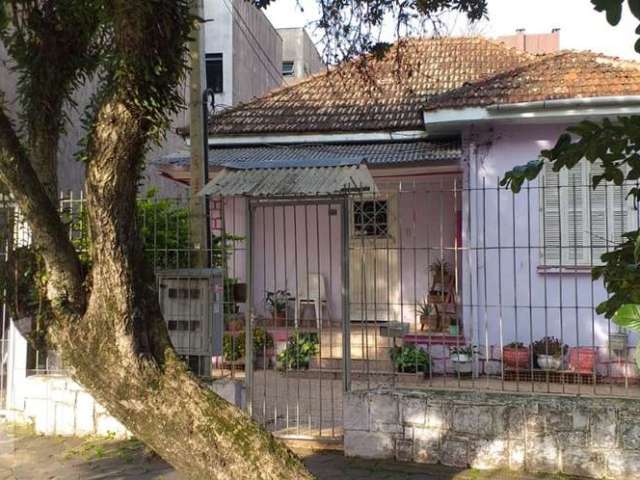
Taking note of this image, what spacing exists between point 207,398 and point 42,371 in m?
4.06

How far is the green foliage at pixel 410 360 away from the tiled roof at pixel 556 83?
9.96 feet

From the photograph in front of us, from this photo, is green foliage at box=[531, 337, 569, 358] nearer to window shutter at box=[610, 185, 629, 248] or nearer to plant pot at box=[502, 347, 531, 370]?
plant pot at box=[502, 347, 531, 370]

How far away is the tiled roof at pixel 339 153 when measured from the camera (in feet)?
28.0

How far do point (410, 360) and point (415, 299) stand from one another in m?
0.73

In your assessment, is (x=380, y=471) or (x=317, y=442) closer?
(x=380, y=471)

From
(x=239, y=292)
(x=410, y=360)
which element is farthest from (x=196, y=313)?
(x=410, y=360)

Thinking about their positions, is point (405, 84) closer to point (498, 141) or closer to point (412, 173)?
point (412, 173)

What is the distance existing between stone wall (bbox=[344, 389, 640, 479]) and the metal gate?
1.30 ft

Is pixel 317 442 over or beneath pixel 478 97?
beneath

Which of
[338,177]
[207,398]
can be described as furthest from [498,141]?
[207,398]

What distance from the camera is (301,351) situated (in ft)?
23.2

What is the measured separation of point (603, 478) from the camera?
4.79m

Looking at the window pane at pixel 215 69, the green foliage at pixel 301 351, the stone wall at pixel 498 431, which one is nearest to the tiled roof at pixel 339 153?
the green foliage at pixel 301 351

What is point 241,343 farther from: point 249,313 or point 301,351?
point 249,313
